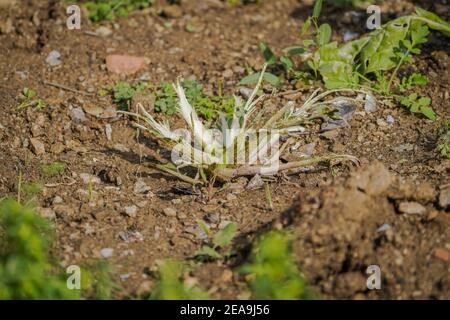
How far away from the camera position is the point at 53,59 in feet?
15.7

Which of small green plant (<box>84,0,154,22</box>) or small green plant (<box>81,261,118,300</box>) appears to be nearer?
small green plant (<box>81,261,118,300</box>)

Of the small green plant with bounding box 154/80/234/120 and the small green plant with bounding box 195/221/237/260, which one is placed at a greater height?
the small green plant with bounding box 154/80/234/120

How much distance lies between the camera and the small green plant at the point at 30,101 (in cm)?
434

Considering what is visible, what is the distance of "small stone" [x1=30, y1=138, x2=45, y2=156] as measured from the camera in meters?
4.03

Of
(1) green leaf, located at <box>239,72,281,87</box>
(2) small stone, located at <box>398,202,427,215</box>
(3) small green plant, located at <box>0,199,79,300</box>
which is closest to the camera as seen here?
(3) small green plant, located at <box>0,199,79,300</box>

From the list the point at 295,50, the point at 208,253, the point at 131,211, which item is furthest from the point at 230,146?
the point at 295,50

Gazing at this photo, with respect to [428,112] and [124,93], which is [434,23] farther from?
[124,93]

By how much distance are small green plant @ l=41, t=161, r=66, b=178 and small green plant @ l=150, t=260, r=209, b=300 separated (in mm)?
982

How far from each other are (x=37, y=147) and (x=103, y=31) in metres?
1.31

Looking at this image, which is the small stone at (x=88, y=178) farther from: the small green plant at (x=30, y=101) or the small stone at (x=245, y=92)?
the small stone at (x=245, y=92)

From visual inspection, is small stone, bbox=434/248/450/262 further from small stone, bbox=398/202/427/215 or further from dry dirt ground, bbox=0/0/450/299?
small stone, bbox=398/202/427/215

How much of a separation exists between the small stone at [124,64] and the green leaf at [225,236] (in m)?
1.75

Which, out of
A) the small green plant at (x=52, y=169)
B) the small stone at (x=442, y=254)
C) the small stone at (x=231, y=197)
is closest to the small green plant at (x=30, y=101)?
the small green plant at (x=52, y=169)

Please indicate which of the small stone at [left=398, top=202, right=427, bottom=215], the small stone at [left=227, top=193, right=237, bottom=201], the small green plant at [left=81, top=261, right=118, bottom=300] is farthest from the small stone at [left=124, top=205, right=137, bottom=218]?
the small stone at [left=398, top=202, right=427, bottom=215]
